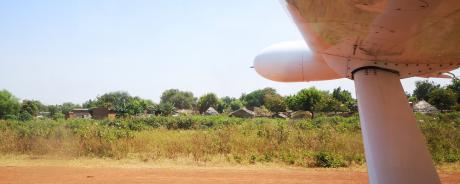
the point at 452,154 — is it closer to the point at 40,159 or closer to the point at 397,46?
the point at 397,46

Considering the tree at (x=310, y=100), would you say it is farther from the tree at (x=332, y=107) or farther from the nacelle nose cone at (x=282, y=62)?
the nacelle nose cone at (x=282, y=62)

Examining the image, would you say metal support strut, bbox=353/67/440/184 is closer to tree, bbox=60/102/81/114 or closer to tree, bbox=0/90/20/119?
tree, bbox=0/90/20/119

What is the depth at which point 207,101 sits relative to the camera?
357 feet

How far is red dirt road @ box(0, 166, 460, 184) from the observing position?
8250mm

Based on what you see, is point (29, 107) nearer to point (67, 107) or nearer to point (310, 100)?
point (67, 107)

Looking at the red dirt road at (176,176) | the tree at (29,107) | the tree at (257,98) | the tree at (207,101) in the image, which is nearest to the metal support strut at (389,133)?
the red dirt road at (176,176)

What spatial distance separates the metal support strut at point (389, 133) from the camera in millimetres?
2143

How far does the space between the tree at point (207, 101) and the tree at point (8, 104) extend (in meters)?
50.8

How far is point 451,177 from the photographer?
8.21 metres

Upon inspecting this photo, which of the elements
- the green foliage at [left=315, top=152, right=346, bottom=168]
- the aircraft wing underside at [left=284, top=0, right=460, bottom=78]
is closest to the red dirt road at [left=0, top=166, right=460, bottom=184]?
the green foliage at [left=315, top=152, right=346, bottom=168]

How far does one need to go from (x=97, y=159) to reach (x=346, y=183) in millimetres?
8597

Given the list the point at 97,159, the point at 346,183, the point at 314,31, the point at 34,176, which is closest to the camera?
the point at 314,31

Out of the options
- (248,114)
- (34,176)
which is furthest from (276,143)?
(248,114)

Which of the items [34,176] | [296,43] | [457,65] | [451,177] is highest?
[296,43]
